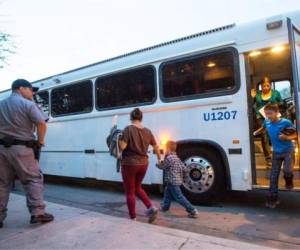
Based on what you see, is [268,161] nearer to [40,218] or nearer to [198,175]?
[198,175]

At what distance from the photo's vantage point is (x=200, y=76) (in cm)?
662

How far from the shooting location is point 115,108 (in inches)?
316

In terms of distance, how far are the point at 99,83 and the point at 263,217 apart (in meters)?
4.38

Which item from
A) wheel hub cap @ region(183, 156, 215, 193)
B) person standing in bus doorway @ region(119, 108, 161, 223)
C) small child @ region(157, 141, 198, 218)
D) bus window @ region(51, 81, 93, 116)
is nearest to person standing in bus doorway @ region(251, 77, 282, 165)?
wheel hub cap @ region(183, 156, 215, 193)

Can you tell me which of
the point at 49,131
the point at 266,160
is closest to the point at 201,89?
the point at 266,160

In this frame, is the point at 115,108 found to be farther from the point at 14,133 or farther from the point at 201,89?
the point at 14,133

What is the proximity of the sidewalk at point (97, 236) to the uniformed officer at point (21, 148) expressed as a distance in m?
0.29

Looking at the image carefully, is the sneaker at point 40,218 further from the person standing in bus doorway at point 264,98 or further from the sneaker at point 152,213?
the person standing in bus doorway at point 264,98

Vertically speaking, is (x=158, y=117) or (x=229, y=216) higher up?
(x=158, y=117)

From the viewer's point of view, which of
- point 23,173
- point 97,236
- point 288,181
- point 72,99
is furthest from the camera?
point 72,99

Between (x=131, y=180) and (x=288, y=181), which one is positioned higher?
(x=131, y=180)

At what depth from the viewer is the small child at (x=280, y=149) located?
5.76 m

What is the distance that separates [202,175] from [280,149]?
53.7 inches

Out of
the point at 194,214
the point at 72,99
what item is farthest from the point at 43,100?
the point at 194,214
